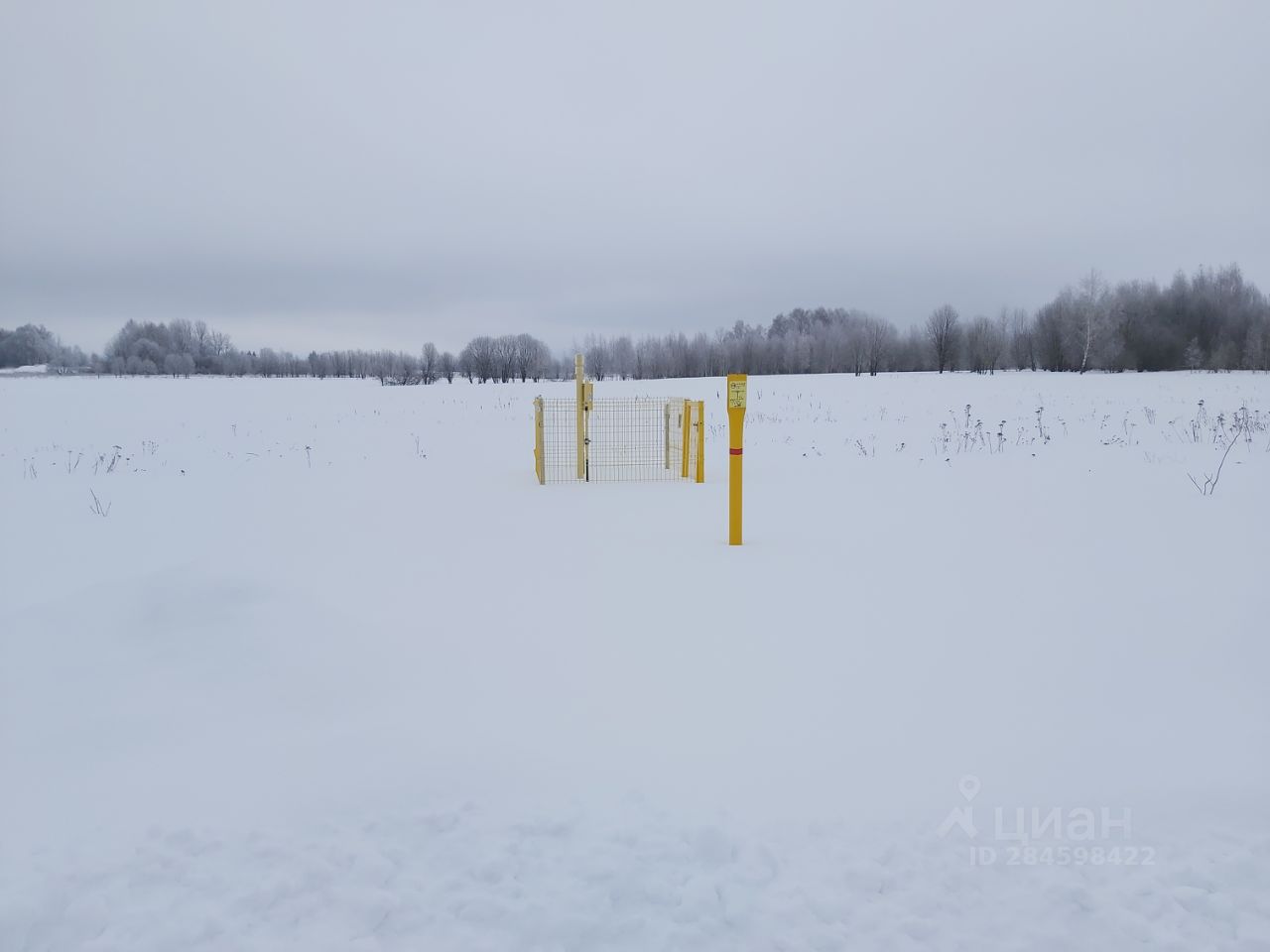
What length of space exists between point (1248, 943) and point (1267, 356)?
6675 centimetres

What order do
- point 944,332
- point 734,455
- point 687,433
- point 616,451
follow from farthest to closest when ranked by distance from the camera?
point 944,332
point 616,451
point 687,433
point 734,455

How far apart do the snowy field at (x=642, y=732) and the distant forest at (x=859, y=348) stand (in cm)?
5101

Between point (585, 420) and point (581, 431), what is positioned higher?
point (585, 420)

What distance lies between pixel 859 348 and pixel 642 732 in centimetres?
7362

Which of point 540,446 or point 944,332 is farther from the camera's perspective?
point 944,332

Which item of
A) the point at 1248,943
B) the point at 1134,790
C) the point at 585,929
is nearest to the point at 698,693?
the point at 585,929

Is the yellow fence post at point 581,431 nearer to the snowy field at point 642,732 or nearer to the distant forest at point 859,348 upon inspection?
the snowy field at point 642,732

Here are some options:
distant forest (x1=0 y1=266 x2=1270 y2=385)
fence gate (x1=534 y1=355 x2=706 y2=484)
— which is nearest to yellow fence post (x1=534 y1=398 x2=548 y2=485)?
fence gate (x1=534 y1=355 x2=706 y2=484)

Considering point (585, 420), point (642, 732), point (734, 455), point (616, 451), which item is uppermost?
point (585, 420)

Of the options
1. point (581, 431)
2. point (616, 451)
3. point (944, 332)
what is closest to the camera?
point (581, 431)

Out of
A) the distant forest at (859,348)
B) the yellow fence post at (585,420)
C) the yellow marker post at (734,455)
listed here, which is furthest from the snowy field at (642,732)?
the distant forest at (859,348)

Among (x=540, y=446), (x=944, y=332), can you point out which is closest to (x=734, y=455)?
(x=540, y=446)

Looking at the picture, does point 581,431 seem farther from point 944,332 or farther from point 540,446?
point 944,332

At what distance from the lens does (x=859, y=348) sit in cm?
7225
